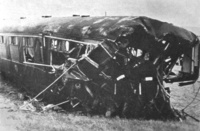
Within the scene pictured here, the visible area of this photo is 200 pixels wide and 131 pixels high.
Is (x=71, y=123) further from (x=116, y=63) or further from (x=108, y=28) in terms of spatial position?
(x=108, y=28)

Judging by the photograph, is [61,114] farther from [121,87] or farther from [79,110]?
[121,87]

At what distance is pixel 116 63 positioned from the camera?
9.04m

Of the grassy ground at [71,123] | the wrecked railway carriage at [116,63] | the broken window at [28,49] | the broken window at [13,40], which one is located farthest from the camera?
the broken window at [13,40]

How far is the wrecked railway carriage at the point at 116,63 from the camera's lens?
849 cm

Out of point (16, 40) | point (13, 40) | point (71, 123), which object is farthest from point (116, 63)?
point (13, 40)

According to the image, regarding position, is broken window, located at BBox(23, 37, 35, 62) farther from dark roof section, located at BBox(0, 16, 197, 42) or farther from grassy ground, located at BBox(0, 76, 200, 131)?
grassy ground, located at BBox(0, 76, 200, 131)

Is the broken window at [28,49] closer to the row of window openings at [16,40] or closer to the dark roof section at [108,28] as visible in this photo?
the row of window openings at [16,40]

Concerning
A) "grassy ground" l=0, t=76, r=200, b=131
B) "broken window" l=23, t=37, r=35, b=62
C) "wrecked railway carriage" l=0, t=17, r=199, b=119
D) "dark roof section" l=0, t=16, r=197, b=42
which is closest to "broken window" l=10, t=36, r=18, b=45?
"broken window" l=23, t=37, r=35, b=62

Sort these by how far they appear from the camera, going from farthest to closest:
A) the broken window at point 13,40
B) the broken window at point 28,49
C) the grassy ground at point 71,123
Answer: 1. the broken window at point 13,40
2. the broken window at point 28,49
3. the grassy ground at point 71,123

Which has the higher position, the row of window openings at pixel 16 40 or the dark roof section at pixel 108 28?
the dark roof section at pixel 108 28

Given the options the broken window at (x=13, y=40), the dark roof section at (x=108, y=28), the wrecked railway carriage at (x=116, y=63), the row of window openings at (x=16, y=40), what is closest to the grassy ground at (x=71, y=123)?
the wrecked railway carriage at (x=116, y=63)

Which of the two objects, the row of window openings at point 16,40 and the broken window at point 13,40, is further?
the broken window at point 13,40

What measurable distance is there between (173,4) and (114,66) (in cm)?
353

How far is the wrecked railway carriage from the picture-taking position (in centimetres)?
849
